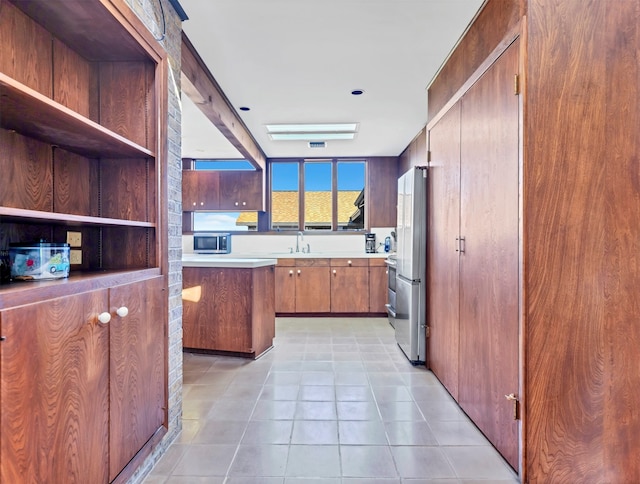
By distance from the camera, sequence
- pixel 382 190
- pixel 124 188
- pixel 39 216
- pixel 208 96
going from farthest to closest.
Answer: pixel 382 190, pixel 208 96, pixel 124 188, pixel 39 216

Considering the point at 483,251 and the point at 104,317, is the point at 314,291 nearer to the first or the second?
the point at 483,251

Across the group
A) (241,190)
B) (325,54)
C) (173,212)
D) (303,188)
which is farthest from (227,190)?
(173,212)

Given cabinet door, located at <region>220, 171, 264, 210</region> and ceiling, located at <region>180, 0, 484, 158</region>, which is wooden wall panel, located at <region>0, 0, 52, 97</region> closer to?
ceiling, located at <region>180, 0, 484, 158</region>

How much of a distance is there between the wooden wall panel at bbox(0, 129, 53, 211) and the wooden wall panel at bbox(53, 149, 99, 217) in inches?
1.5

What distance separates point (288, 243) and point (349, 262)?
1.19 m

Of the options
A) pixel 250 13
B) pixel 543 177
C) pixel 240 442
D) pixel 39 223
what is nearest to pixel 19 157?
pixel 39 223

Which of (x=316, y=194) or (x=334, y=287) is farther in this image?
(x=316, y=194)

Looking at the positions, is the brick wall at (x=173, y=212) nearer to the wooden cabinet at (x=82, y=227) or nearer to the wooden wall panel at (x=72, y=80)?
the wooden cabinet at (x=82, y=227)

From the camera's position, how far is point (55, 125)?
1291 mm

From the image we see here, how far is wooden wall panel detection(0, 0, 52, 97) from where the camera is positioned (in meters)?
1.26

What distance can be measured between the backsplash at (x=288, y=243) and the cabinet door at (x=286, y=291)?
2.24 ft

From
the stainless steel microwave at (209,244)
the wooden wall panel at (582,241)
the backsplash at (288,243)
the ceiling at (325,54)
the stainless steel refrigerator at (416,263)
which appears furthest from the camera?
the backsplash at (288,243)

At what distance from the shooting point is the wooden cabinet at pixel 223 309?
3213 mm

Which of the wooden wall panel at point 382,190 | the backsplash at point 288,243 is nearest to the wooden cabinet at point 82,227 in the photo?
the backsplash at point 288,243
